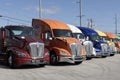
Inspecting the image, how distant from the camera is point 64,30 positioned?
74.4 feet

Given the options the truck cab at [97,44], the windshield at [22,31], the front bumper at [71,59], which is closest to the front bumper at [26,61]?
the windshield at [22,31]

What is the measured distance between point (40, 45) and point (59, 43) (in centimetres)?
281

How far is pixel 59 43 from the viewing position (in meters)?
21.0

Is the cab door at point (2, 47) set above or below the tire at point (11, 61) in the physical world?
above

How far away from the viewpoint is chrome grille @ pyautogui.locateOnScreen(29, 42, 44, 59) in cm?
1805

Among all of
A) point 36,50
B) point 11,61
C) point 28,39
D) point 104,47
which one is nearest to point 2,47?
point 11,61

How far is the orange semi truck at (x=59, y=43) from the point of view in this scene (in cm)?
2056

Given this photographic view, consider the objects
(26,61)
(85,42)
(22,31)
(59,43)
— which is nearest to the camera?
(26,61)

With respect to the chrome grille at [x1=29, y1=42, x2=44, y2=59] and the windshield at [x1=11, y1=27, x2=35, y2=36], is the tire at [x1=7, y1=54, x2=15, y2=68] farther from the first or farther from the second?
the windshield at [x1=11, y1=27, x2=35, y2=36]

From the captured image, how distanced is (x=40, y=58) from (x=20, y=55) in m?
1.29

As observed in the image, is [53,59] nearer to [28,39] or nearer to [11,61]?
[28,39]

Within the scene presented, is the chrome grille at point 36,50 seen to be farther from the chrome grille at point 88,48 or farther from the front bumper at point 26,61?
the chrome grille at point 88,48

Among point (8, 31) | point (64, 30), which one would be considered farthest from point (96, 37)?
point (8, 31)

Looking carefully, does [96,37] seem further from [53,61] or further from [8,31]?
[8,31]
